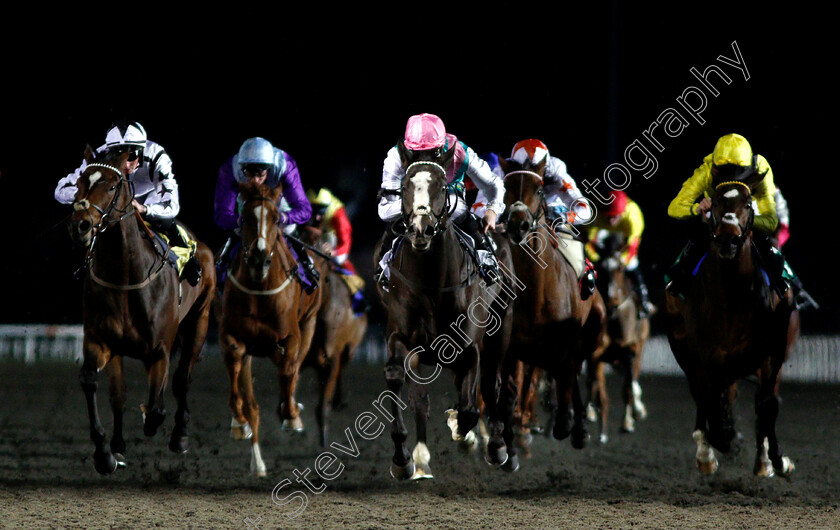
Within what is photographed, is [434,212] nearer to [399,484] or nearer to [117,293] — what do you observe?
[117,293]

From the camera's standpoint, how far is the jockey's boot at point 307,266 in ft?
25.6

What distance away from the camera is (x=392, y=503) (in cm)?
619

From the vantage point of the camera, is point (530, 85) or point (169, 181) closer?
point (169, 181)

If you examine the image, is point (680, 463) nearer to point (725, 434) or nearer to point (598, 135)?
point (725, 434)

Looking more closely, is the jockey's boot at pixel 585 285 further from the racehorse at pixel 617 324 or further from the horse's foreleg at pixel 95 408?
the horse's foreleg at pixel 95 408

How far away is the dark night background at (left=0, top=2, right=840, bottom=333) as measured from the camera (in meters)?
16.9

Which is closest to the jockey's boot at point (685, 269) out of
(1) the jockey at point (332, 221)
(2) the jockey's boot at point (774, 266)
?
(2) the jockey's boot at point (774, 266)

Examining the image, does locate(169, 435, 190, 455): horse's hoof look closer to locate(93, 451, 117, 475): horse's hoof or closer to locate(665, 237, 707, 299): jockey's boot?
locate(93, 451, 117, 475): horse's hoof

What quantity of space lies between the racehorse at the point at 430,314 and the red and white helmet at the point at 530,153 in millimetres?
935

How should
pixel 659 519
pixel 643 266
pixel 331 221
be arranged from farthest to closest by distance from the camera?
pixel 643 266 → pixel 331 221 → pixel 659 519

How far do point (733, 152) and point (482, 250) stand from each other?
1875 mm

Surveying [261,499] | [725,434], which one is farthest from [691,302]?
[261,499]

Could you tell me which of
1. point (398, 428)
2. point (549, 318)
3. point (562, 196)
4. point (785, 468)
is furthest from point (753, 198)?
point (398, 428)

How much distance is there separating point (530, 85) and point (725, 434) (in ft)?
43.4
